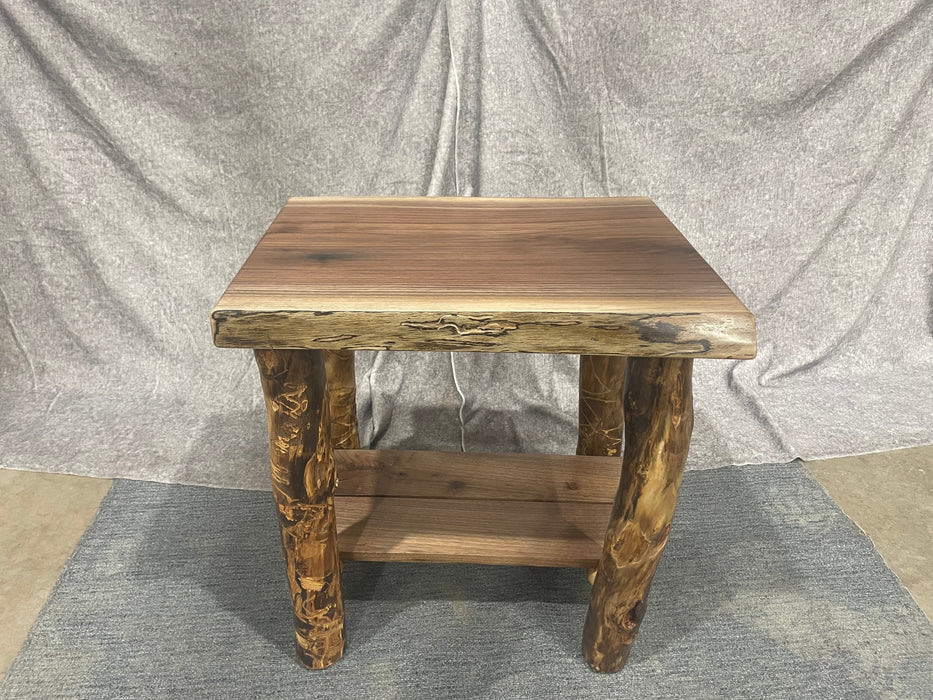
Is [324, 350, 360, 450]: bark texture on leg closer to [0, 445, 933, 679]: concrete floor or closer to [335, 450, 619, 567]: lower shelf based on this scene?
[335, 450, 619, 567]: lower shelf

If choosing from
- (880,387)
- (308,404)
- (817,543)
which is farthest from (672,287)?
(880,387)

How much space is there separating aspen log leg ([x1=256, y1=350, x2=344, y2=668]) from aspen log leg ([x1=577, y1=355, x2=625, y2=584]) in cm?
49

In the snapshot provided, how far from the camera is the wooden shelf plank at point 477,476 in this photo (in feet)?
4.33

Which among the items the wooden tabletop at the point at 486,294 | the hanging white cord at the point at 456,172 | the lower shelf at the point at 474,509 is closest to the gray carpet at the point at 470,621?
the lower shelf at the point at 474,509

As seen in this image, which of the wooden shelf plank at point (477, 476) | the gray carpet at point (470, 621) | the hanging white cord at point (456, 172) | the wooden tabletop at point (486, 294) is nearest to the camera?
the wooden tabletop at point (486, 294)

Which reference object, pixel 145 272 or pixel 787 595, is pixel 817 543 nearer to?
pixel 787 595

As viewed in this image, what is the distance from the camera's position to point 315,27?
5.17 ft

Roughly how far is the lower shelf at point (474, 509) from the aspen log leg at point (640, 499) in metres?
0.09

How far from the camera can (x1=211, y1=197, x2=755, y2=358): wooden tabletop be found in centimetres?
85

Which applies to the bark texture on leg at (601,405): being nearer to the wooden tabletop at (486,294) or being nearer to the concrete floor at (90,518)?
the wooden tabletop at (486,294)

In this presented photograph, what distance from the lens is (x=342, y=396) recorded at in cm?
147

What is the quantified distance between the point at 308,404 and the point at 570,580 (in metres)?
0.67

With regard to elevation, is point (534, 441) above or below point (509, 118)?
below

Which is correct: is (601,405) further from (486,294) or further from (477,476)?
(486,294)
